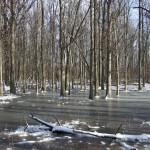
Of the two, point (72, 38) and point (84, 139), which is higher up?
point (72, 38)

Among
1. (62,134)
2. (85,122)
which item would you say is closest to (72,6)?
(85,122)

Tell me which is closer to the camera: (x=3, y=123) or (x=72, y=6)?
(x=3, y=123)

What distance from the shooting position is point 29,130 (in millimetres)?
11508

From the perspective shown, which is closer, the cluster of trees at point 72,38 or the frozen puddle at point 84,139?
the frozen puddle at point 84,139

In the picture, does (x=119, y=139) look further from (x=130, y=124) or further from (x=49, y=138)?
(x=130, y=124)

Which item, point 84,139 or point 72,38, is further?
point 72,38

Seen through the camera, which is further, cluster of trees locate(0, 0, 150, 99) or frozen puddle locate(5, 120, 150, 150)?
cluster of trees locate(0, 0, 150, 99)

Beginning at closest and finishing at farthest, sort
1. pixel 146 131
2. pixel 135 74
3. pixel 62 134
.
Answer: pixel 62 134 < pixel 146 131 < pixel 135 74

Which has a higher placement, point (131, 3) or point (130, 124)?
point (131, 3)

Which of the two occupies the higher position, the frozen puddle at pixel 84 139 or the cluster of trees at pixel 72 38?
the cluster of trees at pixel 72 38

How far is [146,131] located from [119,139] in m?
1.94

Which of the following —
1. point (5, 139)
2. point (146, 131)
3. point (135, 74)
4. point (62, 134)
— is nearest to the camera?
point (5, 139)

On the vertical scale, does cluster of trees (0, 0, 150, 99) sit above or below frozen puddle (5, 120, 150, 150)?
above

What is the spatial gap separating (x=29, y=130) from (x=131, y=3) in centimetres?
3668
